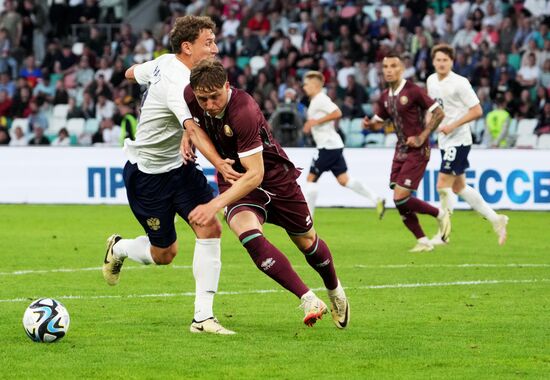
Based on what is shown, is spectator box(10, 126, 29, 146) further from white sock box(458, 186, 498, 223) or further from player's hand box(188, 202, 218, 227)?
player's hand box(188, 202, 218, 227)

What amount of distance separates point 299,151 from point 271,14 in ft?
27.6

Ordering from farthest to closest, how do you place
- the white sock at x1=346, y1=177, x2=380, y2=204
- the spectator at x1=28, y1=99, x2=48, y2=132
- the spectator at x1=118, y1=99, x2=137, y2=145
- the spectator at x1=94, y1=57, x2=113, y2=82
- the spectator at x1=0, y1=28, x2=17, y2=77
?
1. the spectator at x1=0, y1=28, x2=17, y2=77
2. the spectator at x1=94, y1=57, x2=113, y2=82
3. the spectator at x1=28, y1=99, x2=48, y2=132
4. the spectator at x1=118, y1=99, x2=137, y2=145
5. the white sock at x1=346, y1=177, x2=380, y2=204

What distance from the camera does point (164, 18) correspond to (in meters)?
32.0

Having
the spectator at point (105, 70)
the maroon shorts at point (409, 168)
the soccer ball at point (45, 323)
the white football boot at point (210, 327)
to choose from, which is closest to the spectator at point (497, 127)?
the maroon shorts at point (409, 168)

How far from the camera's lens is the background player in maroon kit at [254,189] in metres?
8.01

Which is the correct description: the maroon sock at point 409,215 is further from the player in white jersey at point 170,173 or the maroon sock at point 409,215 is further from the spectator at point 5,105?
the spectator at point 5,105

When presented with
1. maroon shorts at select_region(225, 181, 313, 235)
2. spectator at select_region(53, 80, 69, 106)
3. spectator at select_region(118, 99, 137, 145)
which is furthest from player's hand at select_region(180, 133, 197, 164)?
spectator at select_region(53, 80, 69, 106)

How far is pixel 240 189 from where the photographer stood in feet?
26.3

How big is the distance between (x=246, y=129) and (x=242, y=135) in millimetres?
48

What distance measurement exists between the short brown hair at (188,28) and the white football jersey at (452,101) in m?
7.24

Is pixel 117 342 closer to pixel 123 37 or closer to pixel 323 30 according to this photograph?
pixel 323 30

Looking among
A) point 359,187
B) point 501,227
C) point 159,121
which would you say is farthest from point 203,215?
point 359,187

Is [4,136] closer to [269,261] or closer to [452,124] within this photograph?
[452,124]

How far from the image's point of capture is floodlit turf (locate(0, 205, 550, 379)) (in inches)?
288
